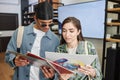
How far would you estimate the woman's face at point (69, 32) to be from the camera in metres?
1.24

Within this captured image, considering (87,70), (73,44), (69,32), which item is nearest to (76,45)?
(73,44)

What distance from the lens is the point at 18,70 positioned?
1.34 metres

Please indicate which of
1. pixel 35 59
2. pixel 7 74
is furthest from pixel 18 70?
pixel 7 74

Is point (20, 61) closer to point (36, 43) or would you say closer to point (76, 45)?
point (36, 43)

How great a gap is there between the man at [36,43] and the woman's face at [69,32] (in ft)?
0.41

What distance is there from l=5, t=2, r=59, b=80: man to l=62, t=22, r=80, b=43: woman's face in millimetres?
126

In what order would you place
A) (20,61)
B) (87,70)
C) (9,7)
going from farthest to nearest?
(9,7) → (20,61) → (87,70)

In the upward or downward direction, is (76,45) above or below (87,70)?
above

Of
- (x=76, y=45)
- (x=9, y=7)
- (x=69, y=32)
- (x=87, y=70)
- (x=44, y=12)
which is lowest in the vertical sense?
(x=87, y=70)

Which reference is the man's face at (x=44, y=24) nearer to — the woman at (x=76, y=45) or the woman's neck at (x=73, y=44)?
the woman at (x=76, y=45)

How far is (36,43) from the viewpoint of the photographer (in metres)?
1.33

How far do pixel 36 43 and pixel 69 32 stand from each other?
295mm

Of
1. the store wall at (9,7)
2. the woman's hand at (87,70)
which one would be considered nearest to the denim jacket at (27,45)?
the woman's hand at (87,70)

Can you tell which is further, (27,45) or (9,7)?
(9,7)
